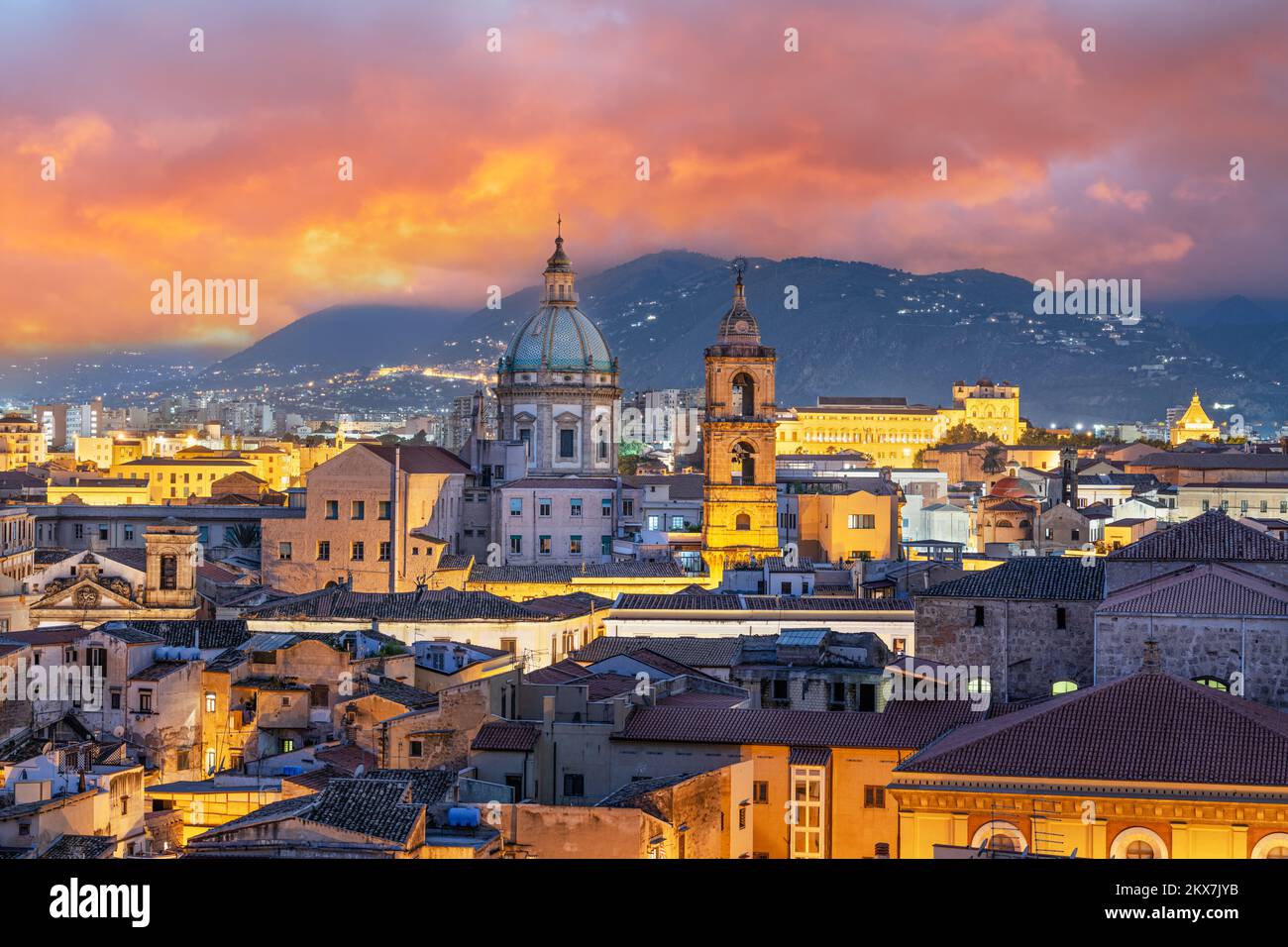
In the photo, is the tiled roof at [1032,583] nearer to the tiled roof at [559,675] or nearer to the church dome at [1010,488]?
the tiled roof at [559,675]

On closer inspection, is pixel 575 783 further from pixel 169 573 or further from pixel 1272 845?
pixel 169 573

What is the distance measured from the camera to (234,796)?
2411 centimetres

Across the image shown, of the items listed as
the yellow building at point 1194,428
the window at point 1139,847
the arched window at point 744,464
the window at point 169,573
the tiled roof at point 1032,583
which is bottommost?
the window at point 1139,847

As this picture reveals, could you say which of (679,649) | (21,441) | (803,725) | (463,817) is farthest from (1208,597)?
(21,441)

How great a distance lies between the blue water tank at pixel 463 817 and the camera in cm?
1914

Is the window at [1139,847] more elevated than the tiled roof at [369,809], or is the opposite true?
the tiled roof at [369,809]

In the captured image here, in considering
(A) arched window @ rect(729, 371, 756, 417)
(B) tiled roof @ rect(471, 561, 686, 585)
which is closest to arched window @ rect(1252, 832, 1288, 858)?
(B) tiled roof @ rect(471, 561, 686, 585)

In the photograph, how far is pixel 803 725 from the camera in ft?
85.3

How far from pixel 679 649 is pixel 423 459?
24.0 metres

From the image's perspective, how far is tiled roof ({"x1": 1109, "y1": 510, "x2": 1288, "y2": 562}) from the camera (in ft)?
94.1

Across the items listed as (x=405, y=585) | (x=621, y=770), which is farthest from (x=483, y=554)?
(x=621, y=770)

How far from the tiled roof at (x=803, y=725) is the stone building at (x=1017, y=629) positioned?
2322 millimetres

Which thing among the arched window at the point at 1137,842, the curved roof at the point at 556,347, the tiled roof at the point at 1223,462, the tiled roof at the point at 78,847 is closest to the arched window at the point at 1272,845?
the arched window at the point at 1137,842

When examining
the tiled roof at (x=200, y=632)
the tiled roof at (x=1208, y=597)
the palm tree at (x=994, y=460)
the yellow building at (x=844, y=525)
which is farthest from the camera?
the palm tree at (x=994, y=460)
